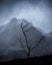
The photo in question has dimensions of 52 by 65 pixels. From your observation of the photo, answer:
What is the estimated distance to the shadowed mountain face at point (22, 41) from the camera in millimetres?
2867

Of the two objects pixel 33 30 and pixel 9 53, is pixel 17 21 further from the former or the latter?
pixel 9 53

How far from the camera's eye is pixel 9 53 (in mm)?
2867

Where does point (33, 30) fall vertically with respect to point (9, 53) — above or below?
above

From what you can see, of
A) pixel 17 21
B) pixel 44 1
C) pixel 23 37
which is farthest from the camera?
pixel 44 1

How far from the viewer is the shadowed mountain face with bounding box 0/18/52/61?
113 inches

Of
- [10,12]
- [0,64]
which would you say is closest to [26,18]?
[10,12]

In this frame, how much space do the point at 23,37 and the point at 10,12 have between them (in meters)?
0.87

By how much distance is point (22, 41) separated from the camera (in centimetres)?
310

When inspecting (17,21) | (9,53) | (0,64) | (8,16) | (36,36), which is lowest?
(0,64)

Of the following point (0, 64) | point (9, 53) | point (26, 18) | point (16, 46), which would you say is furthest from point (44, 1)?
point (0, 64)

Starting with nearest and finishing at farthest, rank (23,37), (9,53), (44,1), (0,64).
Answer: (0,64) < (9,53) < (23,37) < (44,1)

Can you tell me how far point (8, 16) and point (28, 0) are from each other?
692mm

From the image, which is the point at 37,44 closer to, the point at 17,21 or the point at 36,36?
the point at 36,36

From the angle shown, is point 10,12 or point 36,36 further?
point 10,12
